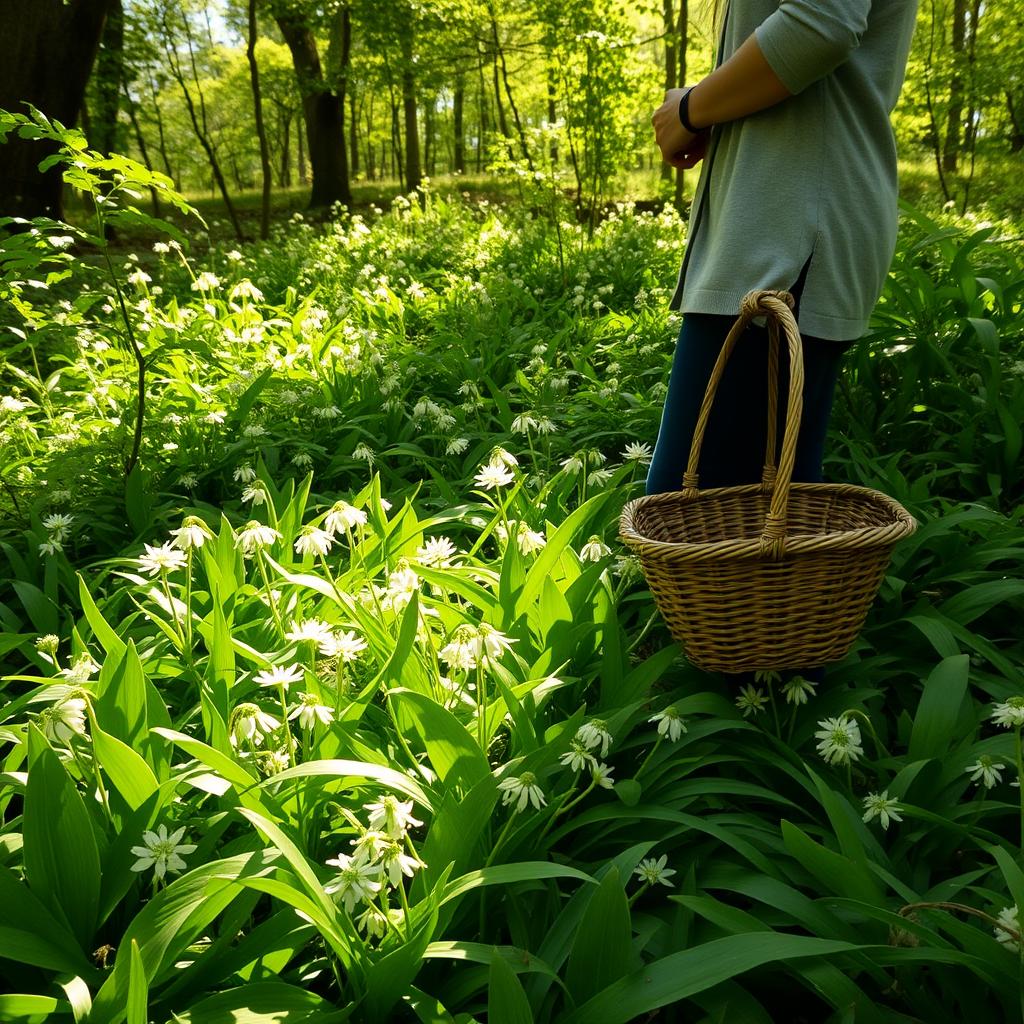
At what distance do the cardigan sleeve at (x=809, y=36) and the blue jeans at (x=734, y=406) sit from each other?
0.46m

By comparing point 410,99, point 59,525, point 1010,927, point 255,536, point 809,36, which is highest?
point 410,99

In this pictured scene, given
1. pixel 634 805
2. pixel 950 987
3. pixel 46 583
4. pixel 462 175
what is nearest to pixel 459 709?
pixel 634 805

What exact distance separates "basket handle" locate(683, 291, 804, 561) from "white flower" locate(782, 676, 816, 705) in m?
0.40

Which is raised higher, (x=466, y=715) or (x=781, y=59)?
(x=781, y=59)

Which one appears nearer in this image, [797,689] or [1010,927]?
[1010,927]

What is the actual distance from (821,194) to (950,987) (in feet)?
4.41

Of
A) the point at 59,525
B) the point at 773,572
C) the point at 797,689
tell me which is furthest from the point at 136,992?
the point at 59,525

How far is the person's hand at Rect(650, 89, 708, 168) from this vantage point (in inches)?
71.0

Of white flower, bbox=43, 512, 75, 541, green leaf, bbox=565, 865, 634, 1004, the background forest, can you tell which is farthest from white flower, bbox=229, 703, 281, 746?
white flower, bbox=43, 512, 75, 541

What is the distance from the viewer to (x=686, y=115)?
1.76m

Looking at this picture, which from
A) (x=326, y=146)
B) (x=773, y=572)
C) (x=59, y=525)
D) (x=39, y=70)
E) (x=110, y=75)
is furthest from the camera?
(x=326, y=146)

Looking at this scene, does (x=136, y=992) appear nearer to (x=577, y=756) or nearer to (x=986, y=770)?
(x=577, y=756)

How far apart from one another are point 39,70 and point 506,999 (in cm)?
752

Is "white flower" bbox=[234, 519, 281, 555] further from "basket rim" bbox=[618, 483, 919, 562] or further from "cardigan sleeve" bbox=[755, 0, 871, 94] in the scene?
"cardigan sleeve" bbox=[755, 0, 871, 94]
